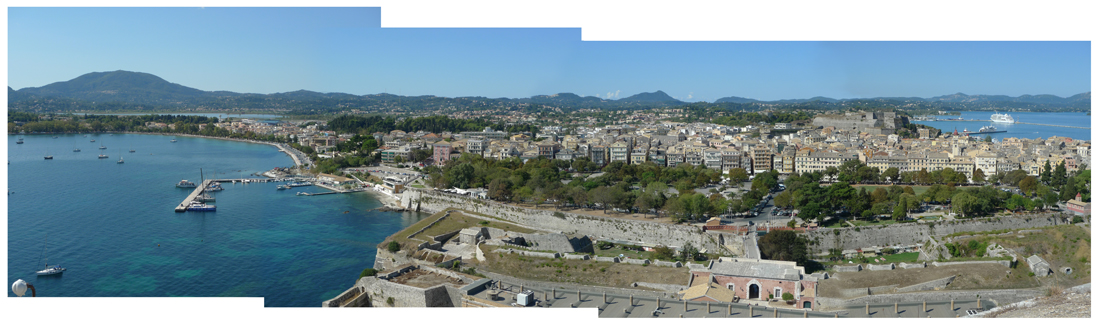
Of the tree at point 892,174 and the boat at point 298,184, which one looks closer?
the tree at point 892,174

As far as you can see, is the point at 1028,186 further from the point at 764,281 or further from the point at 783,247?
the point at 764,281

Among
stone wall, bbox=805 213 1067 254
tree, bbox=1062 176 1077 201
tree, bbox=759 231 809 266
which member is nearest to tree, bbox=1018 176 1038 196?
tree, bbox=1062 176 1077 201

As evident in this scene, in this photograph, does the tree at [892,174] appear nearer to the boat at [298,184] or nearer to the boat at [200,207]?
the boat at [298,184]

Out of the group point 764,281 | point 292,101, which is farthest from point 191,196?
point 292,101

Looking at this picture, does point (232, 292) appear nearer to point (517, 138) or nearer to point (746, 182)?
point (746, 182)

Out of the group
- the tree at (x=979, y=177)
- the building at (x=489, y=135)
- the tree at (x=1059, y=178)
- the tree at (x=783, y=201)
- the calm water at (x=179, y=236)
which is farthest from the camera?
the building at (x=489, y=135)

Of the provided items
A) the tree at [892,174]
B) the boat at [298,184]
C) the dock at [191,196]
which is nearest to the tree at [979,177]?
the tree at [892,174]
